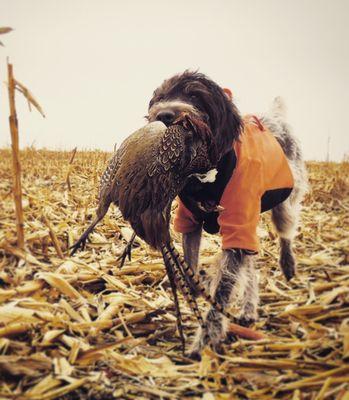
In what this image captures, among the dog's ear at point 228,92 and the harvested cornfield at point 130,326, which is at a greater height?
the dog's ear at point 228,92

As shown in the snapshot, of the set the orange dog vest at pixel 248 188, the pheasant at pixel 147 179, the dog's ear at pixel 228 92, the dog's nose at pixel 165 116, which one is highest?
the dog's ear at pixel 228 92

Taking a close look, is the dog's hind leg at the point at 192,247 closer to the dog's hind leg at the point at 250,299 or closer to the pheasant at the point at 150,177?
the dog's hind leg at the point at 250,299

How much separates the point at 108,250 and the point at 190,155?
1.84 metres

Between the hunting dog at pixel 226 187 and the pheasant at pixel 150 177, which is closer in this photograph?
the pheasant at pixel 150 177

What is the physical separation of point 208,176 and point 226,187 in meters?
0.23

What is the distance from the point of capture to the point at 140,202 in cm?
154

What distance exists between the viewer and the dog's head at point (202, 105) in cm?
233

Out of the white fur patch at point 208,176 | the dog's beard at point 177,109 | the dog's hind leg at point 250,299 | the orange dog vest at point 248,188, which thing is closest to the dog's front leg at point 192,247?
the orange dog vest at point 248,188

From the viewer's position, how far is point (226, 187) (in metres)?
2.36

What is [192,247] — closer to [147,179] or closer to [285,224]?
[285,224]

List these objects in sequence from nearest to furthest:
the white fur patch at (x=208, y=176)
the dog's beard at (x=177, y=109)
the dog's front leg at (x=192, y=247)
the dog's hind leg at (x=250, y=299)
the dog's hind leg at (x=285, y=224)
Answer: the white fur patch at (x=208, y=176) → the dog's beard at (x=177, y=109) → the dog's hind leg at (x=250, y=299) → the dog's front leg at (x=192, y=247) → the dog's hind leg at (x=285, y=224)

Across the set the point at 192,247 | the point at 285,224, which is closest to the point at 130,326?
the point at 192,247

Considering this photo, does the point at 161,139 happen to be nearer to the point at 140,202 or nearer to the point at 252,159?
the point at 140,202

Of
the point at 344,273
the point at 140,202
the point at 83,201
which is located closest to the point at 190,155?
the point at 140,202
